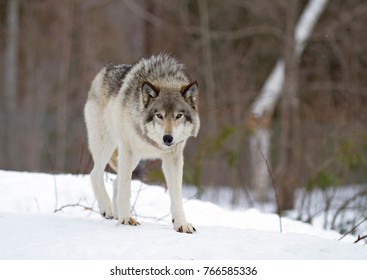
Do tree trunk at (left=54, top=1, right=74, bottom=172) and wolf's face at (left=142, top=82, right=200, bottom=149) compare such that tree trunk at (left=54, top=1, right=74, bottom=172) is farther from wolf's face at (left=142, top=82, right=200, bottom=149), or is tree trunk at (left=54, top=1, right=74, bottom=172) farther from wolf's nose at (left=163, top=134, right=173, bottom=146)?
wolf's nose at (left=163, top=134, right=173, bottom=146)

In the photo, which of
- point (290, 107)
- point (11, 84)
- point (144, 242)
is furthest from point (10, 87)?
point (144, 242)

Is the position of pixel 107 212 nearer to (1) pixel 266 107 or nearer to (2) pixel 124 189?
(2) pixel 124 189

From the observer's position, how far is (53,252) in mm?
3711

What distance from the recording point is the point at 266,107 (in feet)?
46.1

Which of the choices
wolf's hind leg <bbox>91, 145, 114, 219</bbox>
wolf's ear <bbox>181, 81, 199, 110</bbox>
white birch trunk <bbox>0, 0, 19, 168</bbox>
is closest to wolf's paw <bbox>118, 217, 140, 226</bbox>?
wolf's hind leg <bbox>91, 145, 114, 219</bbox>

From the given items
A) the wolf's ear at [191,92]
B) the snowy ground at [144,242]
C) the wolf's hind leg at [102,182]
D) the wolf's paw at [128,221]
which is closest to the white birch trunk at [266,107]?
the wolf's hind leg at [102,182]

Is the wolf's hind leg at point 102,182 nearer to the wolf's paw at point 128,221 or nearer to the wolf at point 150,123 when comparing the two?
the wolf at point 150,123

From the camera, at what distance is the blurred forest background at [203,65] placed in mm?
13070

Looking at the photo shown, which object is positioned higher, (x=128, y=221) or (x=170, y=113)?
(x=170, y=113)

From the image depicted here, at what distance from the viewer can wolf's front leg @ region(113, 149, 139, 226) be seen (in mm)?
4867

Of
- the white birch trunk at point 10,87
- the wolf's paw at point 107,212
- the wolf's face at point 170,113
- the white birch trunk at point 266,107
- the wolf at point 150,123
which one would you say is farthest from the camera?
the white birch trunk at point 10,87

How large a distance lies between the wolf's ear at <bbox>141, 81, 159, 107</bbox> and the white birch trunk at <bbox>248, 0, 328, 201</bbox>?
763 cm

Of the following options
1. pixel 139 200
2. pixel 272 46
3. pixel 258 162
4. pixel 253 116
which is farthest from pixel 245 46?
pixel 139 200

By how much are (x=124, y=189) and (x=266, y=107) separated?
9555 mm
